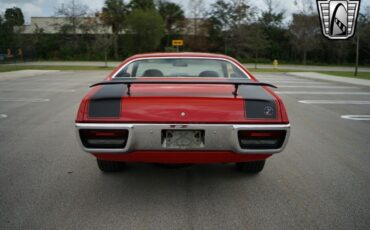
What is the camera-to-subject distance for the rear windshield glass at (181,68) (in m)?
4.29

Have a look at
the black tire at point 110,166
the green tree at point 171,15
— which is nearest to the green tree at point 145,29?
the green tree at point 171,15

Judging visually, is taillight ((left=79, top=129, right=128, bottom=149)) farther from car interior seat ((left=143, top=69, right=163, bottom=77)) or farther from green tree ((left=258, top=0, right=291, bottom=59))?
green tree ((left=258, top=0, right=291, bottom=59))

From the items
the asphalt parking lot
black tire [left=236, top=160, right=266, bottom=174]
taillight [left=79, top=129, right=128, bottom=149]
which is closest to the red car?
taillight [left=79, top=129, right=128, bottom=149]

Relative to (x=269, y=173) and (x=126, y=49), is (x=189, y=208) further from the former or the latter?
(x=126, y=49)

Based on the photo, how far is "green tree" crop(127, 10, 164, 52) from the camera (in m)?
42.7

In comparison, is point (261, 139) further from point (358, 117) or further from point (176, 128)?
point (358, 117)

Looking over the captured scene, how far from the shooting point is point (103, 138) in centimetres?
303

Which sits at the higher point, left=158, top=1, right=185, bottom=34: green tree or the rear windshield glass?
left=158, top=1, right=185, bottom=34: green tree

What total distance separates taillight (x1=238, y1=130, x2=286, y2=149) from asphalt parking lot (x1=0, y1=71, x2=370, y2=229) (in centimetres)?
54

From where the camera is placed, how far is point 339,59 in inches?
1638

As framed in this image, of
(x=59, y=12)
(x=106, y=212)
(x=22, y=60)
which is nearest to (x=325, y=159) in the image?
(x=106, y=212)

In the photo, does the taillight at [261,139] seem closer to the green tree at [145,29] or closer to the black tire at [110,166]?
the black tire at [110,166]

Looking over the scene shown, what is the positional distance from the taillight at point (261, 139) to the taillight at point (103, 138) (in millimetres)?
1002

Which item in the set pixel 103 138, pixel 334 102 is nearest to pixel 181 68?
pixel 103 138
